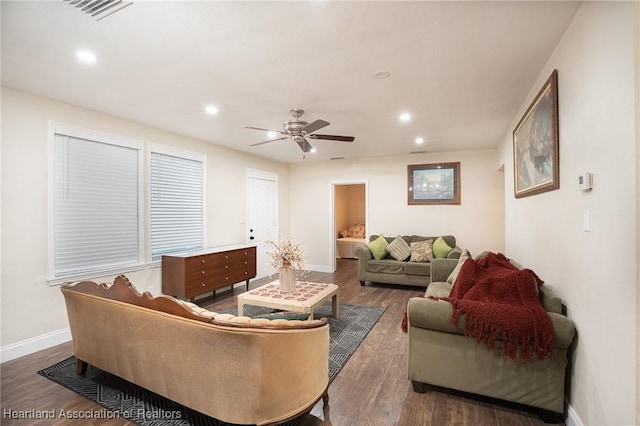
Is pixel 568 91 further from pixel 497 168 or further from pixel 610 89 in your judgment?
pixel 497 168

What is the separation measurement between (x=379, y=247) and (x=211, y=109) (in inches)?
147

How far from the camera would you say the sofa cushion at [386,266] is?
17.3ft

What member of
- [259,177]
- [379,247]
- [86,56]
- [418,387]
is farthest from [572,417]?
[259,177]

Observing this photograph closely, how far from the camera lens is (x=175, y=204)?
446cm

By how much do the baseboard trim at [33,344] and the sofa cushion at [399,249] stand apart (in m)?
4.73

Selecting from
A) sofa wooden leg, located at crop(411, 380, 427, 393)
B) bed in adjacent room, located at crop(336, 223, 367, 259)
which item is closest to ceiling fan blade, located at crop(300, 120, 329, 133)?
sofa wooden leg, located at crop(411, 380, 427, 393)

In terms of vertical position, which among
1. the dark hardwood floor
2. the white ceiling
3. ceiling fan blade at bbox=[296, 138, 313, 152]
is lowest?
the dark hardwood floor

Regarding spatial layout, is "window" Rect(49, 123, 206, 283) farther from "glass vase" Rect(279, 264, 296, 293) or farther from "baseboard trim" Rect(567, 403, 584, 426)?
"baseboard trim" Rect(567, 403, 584, 426)

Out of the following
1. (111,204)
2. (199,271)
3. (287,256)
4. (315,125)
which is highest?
(315,125)

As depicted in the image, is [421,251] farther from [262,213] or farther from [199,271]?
[199,271]

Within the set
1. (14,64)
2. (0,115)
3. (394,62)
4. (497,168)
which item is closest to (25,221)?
(0,115)

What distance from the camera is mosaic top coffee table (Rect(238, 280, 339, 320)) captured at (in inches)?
120

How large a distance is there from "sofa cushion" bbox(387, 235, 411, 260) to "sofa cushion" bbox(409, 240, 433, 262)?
108 mm

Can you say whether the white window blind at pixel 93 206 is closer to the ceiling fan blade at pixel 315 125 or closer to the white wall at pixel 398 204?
the ceiling fan blade at pixel 315 125
